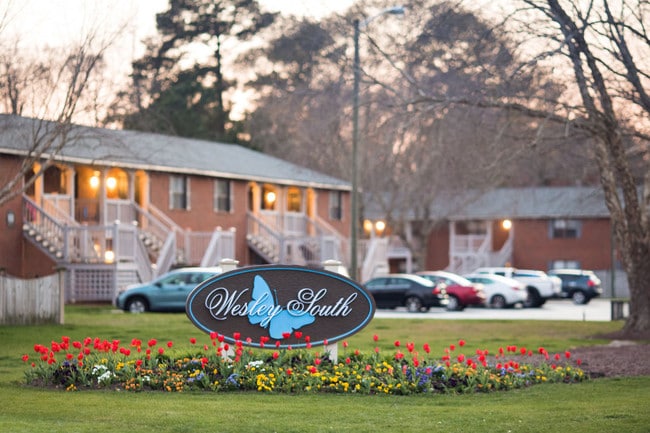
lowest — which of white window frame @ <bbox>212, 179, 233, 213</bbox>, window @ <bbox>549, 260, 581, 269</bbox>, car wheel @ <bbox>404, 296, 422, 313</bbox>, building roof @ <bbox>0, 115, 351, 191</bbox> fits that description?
car wheel @ <bbox>404, 296, 422, 313</bbox>

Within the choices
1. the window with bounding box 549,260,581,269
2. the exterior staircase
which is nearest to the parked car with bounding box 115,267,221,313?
the exterior staircase

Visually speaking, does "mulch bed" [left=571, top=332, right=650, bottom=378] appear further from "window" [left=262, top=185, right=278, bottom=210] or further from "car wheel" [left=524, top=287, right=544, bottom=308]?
"window" [left=262, top=185, right=278, bottom=210]

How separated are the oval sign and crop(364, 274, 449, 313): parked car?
2346 cm

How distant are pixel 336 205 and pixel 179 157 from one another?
11720 millimetres

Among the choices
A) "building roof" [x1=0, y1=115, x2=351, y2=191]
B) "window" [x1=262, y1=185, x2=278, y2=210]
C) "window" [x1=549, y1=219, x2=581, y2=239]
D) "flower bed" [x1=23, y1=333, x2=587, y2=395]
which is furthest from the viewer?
"window" [x1=549, y1=219, x2=581, y2=239]

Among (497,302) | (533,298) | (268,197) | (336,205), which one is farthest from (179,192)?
(533,298)

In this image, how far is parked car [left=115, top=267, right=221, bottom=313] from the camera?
35.2 meters

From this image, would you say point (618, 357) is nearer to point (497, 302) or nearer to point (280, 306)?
point (280, 306)

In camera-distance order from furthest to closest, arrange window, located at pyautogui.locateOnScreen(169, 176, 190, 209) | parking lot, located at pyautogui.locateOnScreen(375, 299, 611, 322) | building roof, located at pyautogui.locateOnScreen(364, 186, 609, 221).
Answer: building roof, located at pyautogui.locateOnScreen(364, 186, 609, 221), window, located at pyautogui.locateOnScreen(169, 176, 190, 209), parking lot, located at pyautogui.locateOnScreen(375, 299, 611, 322)

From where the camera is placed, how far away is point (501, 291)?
4491 centimetres

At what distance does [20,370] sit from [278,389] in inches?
194

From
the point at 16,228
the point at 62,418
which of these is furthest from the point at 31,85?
the point at 62,418

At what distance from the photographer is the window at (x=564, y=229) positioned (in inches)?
2639

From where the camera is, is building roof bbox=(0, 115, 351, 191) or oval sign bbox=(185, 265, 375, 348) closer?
oval sign bbox=(185, 265, 375, 348)
